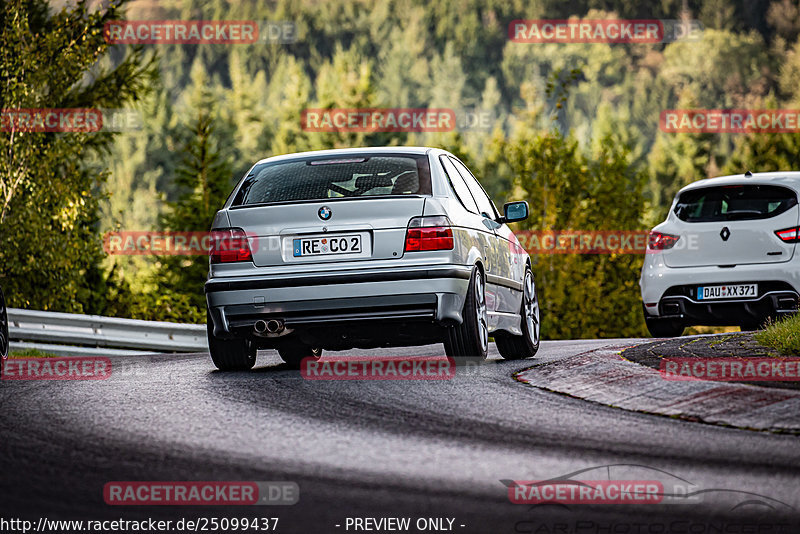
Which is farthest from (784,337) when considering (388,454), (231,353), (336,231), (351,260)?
(388,454)

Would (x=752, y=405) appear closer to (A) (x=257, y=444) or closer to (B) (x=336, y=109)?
(A) (x=257, y=444)

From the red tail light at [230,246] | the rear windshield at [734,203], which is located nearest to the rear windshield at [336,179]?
the red tail light at [230,246]

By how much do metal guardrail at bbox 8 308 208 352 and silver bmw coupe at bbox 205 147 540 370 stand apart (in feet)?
19.9

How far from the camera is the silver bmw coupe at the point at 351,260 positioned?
8469 millimetres

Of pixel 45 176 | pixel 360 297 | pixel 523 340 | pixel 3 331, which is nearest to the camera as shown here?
pixel 360 297

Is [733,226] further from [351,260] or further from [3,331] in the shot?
[3,331]

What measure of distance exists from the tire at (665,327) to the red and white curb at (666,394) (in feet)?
15.1

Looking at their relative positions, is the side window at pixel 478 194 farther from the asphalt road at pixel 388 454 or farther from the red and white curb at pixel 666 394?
the asphalt road at pixel 388 454

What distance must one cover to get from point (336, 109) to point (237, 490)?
76061 millimetres

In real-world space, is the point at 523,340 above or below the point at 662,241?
below

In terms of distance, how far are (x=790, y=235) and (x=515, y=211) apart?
3.67m

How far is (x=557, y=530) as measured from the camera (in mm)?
4438

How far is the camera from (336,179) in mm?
9086

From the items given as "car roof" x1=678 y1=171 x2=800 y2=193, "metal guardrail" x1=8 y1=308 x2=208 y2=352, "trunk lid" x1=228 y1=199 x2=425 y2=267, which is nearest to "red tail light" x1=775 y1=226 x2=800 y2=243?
"car roof" x1=678 y1=171 x2=800 y2=193
